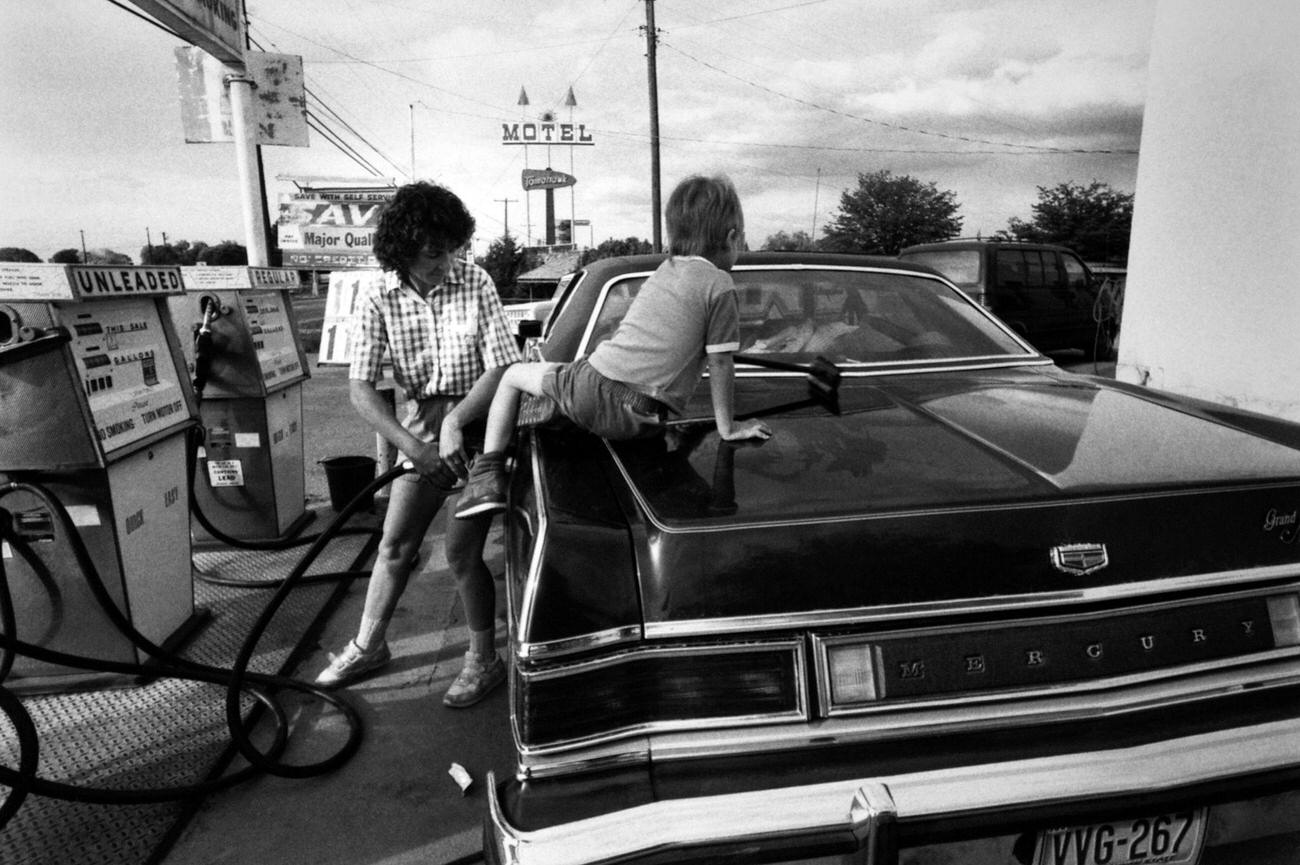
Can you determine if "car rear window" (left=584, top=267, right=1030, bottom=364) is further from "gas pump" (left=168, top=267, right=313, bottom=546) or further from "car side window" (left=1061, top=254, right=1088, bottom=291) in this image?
"car side window" (left=1061, top=254, right=1088, bottom=291)

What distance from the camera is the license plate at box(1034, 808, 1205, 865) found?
1.42 m

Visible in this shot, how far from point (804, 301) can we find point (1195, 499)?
169 centimetres

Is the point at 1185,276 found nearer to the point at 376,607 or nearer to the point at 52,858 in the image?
the point at 376,607

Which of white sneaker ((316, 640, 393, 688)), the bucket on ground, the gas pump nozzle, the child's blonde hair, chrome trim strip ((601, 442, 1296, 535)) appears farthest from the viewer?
the bucket on ground

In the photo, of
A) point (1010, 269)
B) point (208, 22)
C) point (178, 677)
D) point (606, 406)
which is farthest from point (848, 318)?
point (1010, 269)

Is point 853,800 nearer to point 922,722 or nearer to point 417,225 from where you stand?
point 922,722

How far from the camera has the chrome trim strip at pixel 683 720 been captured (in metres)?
1.47

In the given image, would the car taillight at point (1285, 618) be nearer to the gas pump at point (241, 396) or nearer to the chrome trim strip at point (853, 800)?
the chrome trim strip at point (853, 800)

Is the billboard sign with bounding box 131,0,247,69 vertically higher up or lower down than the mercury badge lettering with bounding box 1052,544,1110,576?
higher up

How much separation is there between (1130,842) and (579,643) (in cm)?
104

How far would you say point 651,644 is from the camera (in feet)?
4.90

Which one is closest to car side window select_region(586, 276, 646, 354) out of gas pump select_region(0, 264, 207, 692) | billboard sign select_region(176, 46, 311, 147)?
gas pump select_region(0, 264, 207, 692)

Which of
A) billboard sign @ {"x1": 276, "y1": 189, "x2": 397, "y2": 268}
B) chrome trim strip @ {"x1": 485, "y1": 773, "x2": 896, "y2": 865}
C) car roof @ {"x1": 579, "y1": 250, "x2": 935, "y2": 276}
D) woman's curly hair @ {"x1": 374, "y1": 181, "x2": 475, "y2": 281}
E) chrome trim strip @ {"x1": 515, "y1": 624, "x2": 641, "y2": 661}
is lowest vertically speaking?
chrome trim strip @ {"x1": 485, "y1": 773, "x2": 896, "y2": 865}

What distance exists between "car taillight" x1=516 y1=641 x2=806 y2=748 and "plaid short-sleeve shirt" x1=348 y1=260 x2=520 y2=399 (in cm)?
163
